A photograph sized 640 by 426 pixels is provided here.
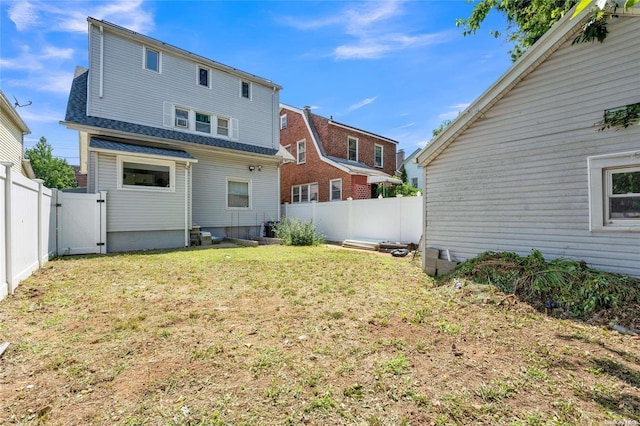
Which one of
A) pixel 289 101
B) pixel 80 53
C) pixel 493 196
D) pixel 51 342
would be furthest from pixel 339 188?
pixel 51 342

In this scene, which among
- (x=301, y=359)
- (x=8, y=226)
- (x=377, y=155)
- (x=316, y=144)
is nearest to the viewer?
(x=301, y=359)

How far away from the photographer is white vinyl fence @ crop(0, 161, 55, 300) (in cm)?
417

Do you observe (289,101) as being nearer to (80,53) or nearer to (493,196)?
(80,53)

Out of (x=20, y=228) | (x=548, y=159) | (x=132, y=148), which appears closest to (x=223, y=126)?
(x=132, y=148)

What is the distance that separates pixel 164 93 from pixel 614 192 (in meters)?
14.7

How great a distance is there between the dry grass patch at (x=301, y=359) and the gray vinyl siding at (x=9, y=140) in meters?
9.77

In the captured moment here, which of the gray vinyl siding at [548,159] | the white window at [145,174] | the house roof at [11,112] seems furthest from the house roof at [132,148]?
the gray vinyl siding at [548,159]

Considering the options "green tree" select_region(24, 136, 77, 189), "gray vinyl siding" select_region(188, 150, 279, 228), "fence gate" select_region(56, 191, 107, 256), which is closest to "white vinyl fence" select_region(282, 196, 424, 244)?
"gray vinyl siding" select_region(188, 150, 279, 228)

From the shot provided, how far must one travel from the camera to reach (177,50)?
12.4 metres

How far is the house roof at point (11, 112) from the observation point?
9.83 metres

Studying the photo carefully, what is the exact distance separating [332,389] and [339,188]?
48.2 ft

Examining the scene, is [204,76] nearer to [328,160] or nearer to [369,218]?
[328,160]

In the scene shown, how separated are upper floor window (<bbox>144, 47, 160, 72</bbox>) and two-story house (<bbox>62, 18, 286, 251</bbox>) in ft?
0.13

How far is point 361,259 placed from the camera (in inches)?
344
